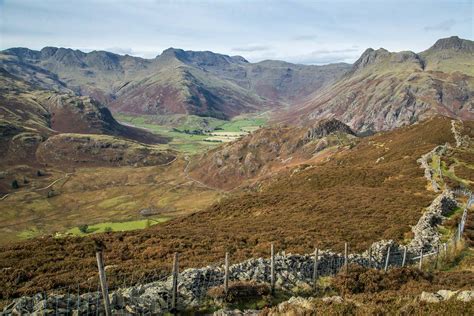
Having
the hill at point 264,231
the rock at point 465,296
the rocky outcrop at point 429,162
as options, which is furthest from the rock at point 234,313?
the rocky outcrop at point 429,162

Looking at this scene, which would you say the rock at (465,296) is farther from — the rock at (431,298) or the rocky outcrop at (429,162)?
the rocky outcrop at (429,162)

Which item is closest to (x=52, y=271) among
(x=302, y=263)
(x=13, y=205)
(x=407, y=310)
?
(x=302, y=263)

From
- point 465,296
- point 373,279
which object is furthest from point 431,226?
point 465,296

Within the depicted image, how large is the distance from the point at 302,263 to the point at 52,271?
1941cm

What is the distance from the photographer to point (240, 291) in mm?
21750

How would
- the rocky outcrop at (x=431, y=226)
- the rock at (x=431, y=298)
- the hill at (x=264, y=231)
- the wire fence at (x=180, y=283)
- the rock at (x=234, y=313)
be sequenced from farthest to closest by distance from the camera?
the rocky outcrop at (x=431, y=226) < the hill at (x=264, y=231) < the rock at (x=234, y=313) < the wire fence at (x=180, y=283) < the rock at (x=431, y=298)

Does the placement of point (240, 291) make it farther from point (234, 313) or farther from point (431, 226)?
point (431, 226)

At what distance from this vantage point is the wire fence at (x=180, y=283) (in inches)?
713

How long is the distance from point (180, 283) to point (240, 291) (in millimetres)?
3426

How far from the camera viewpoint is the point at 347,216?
51812mm

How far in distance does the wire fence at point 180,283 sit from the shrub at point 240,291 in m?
0.37

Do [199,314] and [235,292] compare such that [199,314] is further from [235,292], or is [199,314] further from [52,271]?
[52,271]

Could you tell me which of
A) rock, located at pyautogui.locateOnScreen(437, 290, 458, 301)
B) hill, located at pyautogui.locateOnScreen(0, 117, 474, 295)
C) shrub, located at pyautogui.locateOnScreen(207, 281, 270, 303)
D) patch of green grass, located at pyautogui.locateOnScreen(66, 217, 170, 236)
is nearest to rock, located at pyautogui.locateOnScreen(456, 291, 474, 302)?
rock, located at pyautogui.locateOnScreen(437, 290, 458, 301)

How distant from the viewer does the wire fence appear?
1811 cm
